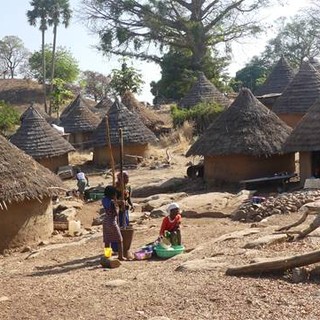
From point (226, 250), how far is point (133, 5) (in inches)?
1436

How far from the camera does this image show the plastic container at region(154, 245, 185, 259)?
30.1ft

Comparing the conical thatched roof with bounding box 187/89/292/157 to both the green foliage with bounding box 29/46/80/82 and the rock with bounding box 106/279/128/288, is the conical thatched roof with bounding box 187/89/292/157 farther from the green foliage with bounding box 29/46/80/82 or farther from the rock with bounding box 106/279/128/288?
the green foliage with bounding box 29/46/80/82

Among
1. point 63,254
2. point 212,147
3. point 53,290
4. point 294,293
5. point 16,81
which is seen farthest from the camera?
point 16,81

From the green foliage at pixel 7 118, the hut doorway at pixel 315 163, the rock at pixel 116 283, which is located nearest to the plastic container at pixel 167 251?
the rock at pixel 116 283

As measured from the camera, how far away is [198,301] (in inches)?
247

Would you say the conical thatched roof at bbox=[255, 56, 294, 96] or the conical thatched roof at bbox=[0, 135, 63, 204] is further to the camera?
the conical thatched roof at bbox=[255, 56, 294, 96]

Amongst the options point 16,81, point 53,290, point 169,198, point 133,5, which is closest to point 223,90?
point 133,5

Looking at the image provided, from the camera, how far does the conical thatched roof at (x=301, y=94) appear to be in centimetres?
2533

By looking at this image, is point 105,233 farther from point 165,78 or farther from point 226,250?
point 165,78

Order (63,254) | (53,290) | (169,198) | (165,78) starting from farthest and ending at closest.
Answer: (165,78) < (169,198) < (63,254) < (53,290)

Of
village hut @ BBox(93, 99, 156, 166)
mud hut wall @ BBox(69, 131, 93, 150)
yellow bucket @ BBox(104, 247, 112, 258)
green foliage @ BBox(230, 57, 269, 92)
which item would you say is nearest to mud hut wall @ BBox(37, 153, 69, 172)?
village hut @ BBox(93, 99, 156, 166)

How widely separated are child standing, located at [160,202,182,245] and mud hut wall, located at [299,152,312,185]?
24.7 feet

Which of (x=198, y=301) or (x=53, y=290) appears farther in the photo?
(x=53, y=290)

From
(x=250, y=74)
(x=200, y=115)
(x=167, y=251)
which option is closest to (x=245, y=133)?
(x=167, y=251)
